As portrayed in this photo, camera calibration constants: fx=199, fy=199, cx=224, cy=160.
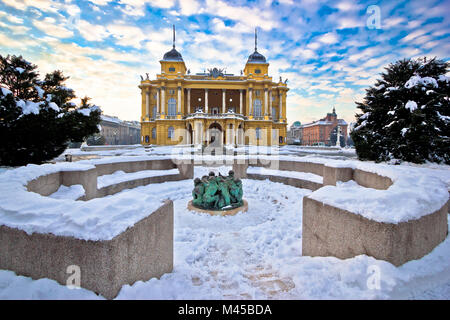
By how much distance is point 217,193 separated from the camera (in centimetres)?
734

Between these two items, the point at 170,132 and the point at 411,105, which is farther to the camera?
the point at 170,132

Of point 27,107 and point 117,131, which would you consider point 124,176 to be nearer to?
point 27,107

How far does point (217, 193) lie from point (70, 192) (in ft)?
15.8

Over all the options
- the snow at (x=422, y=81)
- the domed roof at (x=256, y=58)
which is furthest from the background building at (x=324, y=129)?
the snow at (x=422, y=81)

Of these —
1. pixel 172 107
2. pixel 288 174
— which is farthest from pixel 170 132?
pixel 288 174

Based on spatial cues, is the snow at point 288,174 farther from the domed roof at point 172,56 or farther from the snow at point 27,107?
the domed roof at point 172,56

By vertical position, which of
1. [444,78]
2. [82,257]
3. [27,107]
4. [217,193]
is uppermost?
[444,78]

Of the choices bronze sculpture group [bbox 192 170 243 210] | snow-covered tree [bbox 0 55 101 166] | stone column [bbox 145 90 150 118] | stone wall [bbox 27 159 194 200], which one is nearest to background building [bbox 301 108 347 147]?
stone column [bbox 145 90 150 118]

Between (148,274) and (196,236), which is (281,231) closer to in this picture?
(196,236)

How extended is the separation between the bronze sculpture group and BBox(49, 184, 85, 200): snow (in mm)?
3752

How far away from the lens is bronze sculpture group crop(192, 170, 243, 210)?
23.6ft

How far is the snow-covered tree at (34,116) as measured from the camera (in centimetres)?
784

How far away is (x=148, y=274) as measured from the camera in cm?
283
